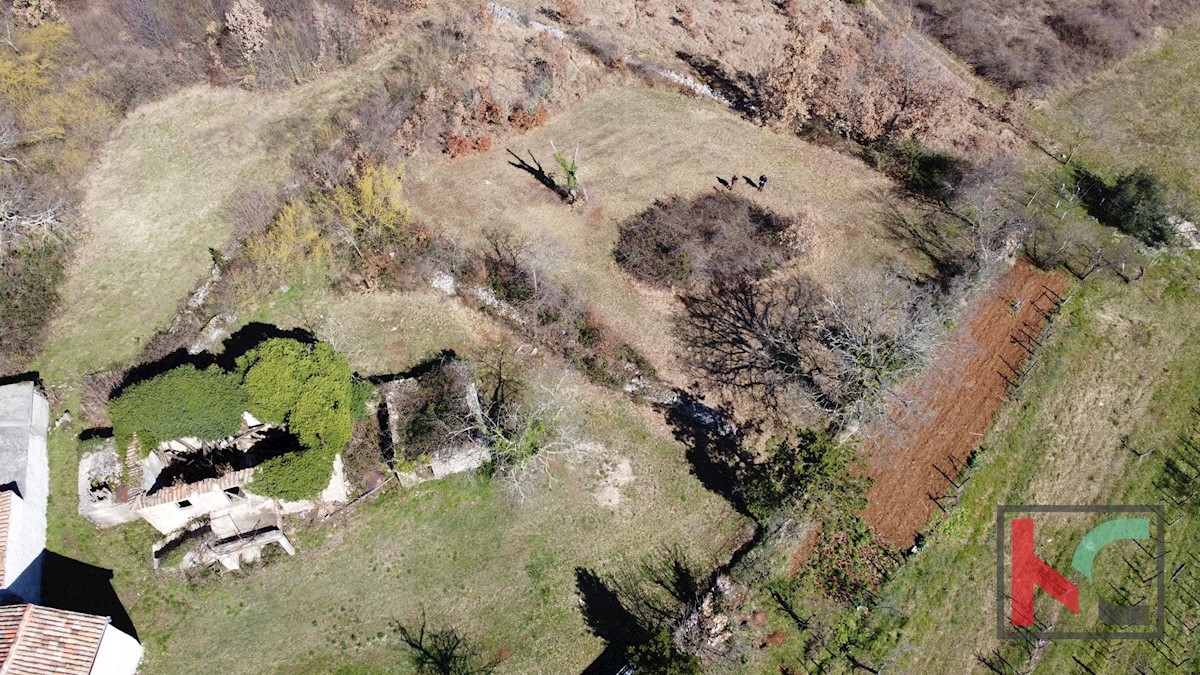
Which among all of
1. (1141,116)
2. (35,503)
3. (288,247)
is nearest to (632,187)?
(288,247)

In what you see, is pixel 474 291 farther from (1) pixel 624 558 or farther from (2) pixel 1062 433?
(2) pixel 1062 433

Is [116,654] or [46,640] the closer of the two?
[46,640]

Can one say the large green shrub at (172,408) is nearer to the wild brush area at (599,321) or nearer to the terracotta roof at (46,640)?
the wild brush area at (599,321)

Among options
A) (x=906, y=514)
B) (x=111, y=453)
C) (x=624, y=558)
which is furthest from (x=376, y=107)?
(x=906, y=514)

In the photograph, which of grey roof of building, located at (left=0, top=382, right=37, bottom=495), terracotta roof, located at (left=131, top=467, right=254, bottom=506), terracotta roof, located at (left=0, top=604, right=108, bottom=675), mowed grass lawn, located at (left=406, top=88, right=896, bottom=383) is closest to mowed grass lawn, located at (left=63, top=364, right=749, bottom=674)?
grey roof of building, located at (left=0, top=382, right=37, bottom=495)

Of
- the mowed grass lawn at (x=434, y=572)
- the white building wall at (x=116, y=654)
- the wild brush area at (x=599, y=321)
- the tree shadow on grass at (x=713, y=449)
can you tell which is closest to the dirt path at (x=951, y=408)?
the wild brush area at (x=599, y=321)

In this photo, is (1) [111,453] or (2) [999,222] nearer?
(1) [111,453]

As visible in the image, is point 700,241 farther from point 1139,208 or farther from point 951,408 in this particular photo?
point 1139,208
